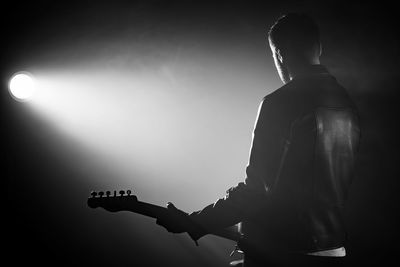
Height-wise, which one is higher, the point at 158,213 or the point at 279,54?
the point at 279,54

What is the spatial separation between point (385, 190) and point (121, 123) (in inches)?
A: 103

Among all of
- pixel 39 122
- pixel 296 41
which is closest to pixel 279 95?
pixel 296 41

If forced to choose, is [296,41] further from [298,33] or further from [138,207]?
[138,207]

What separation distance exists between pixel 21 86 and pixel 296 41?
10.3ft

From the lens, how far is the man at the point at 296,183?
1435 mm

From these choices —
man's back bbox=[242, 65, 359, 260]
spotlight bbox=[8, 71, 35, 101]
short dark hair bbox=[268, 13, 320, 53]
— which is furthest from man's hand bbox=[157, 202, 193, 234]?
spotlight bbox=[8, 71, 35, 101]

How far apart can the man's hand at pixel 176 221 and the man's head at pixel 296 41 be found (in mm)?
867

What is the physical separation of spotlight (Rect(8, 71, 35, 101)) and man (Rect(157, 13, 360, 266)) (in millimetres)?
2874

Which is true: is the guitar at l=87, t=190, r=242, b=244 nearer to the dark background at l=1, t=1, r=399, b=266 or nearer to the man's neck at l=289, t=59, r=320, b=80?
→ the man's neck at l=289, t=59, r=320, b=80

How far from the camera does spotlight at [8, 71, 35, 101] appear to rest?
11.7 ft

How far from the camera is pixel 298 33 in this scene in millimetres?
1618

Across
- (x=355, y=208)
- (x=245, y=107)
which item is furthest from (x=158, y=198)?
(x=355, y=208)

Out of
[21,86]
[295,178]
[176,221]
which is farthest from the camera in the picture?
[21,86]

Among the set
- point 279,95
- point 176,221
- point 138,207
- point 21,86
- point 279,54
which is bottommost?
point 176,221
